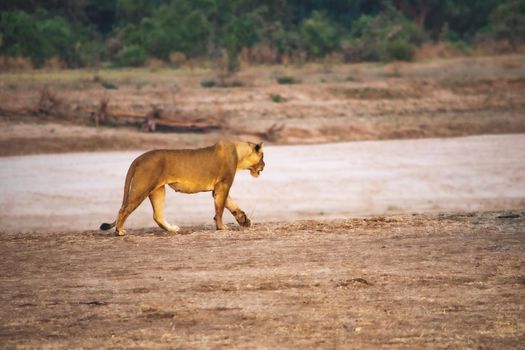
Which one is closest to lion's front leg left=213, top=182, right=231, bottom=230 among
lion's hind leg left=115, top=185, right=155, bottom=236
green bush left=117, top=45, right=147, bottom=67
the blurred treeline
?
lion's hind leg left=115, top=185, right=155, bottom=236

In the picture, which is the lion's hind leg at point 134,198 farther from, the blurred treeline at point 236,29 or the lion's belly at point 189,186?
the blurred treeline at point 236,29

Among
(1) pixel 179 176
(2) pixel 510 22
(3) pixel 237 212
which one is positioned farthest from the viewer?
(2) pixel 510 22

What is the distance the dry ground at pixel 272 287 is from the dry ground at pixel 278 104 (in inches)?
433

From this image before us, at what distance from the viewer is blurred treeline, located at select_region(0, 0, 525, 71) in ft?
111

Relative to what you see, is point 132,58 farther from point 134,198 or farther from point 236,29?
point 134,198

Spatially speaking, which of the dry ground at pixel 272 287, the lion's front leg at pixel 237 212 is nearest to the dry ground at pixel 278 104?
the lion's front leg at pixel 237 212

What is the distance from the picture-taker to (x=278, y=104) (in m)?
26.5

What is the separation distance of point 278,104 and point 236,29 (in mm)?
9376

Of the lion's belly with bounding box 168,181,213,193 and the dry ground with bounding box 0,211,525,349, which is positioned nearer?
the dry ground with bounding box 0,211,525,349

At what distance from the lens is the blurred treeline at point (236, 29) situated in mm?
33906

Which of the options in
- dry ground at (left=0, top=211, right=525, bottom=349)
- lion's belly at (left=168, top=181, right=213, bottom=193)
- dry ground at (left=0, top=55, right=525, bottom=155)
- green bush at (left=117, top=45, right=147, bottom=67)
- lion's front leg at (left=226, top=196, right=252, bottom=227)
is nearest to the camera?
dry ground at (left=0, top=211, right=525, bottom=349)

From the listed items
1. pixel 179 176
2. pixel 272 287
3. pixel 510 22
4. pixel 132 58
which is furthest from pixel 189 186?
pixel 510 22

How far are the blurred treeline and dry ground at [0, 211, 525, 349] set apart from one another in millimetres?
18666

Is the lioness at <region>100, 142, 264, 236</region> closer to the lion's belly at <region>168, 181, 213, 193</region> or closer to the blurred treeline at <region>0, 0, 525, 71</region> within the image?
the lion's belly at <region>168, 181, 213, 193</region>
